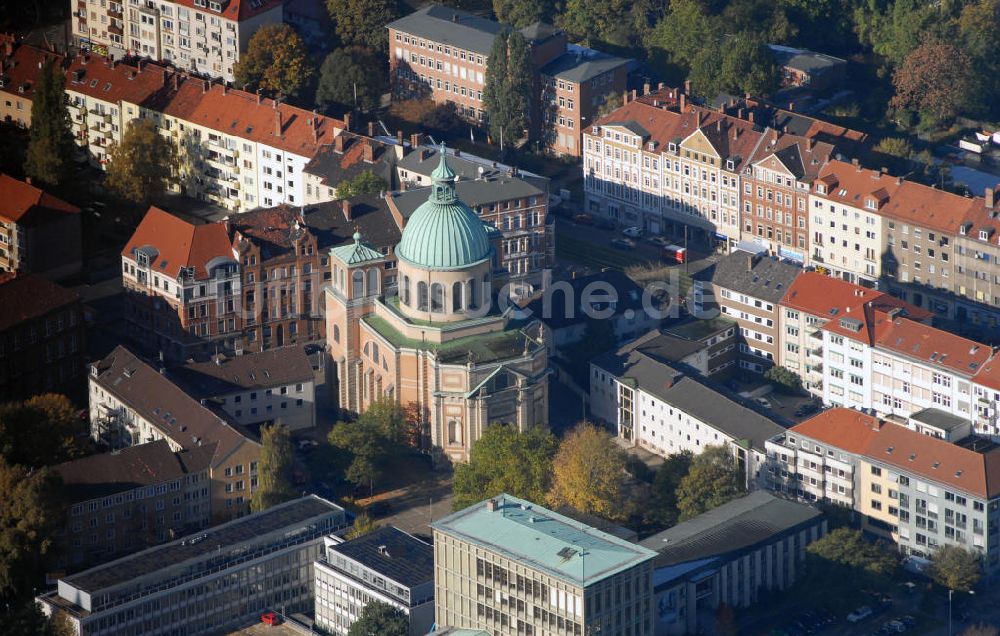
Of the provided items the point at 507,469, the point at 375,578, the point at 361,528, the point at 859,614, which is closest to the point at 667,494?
the point at 507,469

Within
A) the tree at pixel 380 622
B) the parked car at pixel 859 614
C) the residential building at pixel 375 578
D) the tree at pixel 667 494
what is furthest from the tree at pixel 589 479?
the parked car at pixel 859 614

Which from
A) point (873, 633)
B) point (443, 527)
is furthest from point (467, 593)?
point (873, 633)

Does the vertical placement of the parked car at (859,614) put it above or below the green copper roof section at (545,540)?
below

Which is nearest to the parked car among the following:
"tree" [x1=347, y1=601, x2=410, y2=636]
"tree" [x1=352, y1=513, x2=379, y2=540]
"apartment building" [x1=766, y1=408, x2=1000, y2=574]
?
"apartment building" [x1=766, y1=408, x2=1000, y2=574]

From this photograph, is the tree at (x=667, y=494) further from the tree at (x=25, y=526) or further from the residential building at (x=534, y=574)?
the tree at (x=25, y=526)

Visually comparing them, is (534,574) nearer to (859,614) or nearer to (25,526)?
(859,614)

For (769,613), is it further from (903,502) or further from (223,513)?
(223,513)
